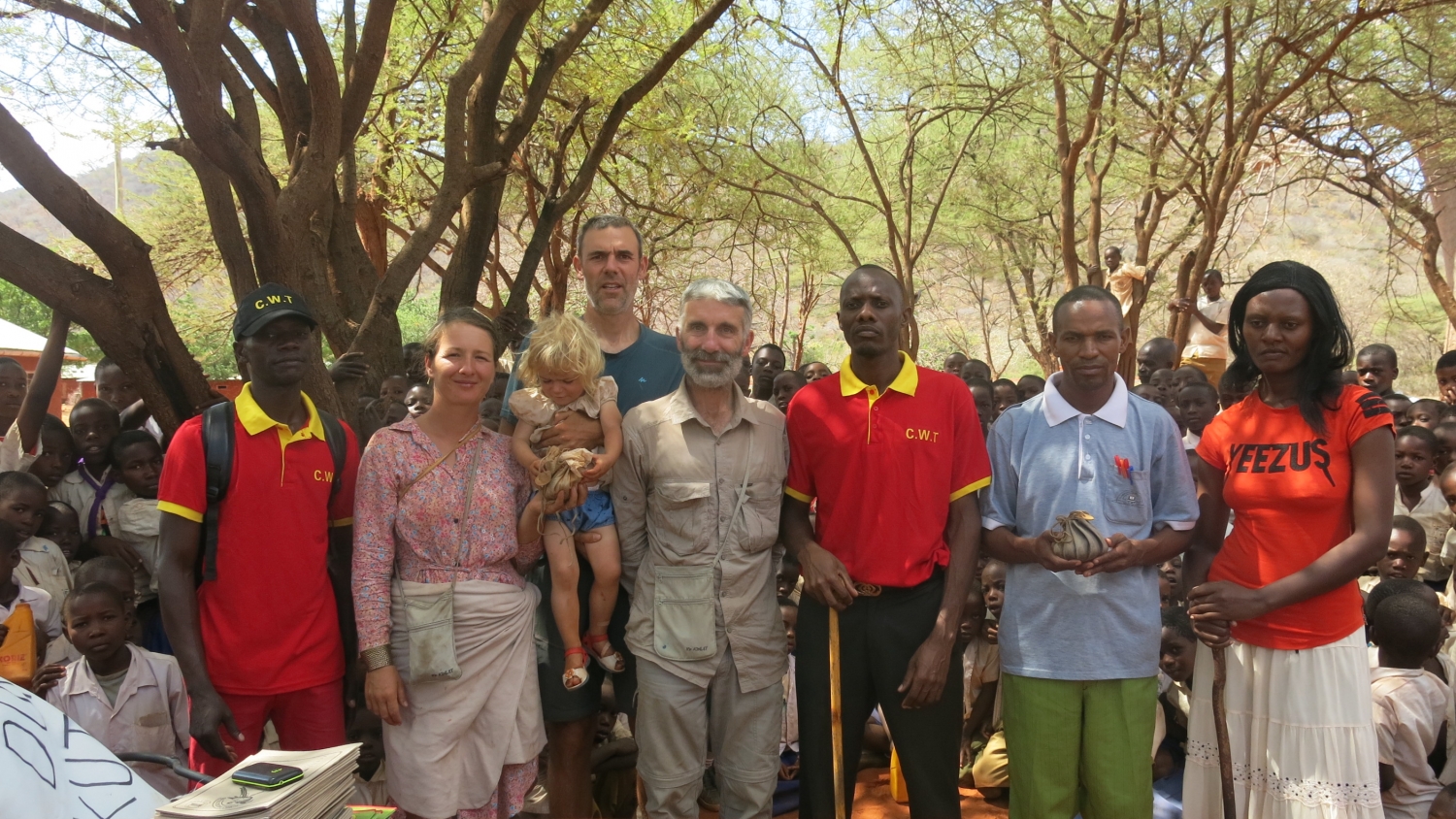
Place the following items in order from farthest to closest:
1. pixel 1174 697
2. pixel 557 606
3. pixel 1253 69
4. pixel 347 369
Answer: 1. pixel 1253 69
2. pixel 347 369
3. pixel 1174 697
4. pixel 557 606

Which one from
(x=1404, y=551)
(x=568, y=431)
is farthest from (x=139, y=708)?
(x=1404, y=551)

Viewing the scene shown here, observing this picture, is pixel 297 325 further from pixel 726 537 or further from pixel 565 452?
pixel 726 537

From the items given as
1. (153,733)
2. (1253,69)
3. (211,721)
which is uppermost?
(1253,69)

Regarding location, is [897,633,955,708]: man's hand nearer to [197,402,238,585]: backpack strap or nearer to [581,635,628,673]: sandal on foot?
[581,635,628,673]: sandal on foot

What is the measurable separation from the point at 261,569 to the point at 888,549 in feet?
6.08

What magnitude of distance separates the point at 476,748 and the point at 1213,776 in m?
2.19

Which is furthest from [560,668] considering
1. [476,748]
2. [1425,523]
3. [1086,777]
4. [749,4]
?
[749,4]

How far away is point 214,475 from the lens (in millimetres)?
2908

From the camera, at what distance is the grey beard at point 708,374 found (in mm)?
3066

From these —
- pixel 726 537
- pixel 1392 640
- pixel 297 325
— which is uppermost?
pixel 297 325

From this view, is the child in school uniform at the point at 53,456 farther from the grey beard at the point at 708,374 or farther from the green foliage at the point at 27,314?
the green foliage at the point at 27,314

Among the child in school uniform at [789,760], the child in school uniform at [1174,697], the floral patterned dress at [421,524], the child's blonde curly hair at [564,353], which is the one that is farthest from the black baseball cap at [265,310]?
the child in school uniform at [1174,697]

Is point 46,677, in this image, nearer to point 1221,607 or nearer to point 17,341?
point 1221,607

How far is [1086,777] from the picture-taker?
2.99m
